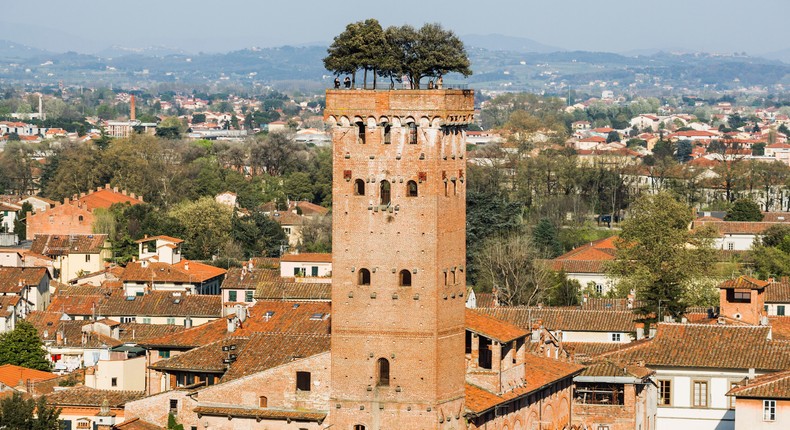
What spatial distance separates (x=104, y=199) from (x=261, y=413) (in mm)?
62508

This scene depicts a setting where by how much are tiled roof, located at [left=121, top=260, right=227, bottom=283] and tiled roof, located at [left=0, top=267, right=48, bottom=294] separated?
10.2ft

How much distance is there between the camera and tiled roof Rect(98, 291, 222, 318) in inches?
2603

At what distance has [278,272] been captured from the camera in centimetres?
7438

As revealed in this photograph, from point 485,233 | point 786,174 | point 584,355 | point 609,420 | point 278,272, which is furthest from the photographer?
point 786,174

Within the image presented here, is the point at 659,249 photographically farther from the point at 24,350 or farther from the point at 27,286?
the point at 24,350

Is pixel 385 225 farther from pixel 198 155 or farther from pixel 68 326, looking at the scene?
pixel 198 155

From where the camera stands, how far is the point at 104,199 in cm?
10212

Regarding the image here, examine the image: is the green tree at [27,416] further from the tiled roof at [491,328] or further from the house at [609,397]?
the house at [609,397]

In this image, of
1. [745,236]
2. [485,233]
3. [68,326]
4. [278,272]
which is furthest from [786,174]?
[68,326]

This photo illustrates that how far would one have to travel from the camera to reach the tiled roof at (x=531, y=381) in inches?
1602

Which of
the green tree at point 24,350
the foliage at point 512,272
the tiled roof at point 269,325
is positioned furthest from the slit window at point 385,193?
the foliage at point 512,272

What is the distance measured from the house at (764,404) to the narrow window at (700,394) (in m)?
4.47

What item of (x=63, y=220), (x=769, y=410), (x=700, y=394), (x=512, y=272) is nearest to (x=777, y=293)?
(x=512, y=272)

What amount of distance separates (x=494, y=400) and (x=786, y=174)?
82.8 metres
